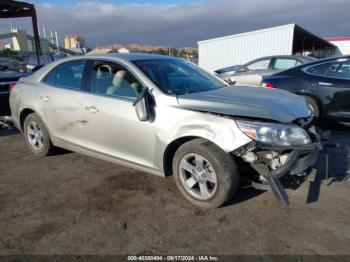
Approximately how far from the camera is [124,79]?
3719 mm

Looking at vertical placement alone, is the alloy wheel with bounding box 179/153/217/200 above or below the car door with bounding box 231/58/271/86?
below

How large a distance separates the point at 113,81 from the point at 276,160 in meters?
2.12

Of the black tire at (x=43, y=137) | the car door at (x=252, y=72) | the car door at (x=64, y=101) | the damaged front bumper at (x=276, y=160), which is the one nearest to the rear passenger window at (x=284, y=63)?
the car door at (x=252, y=72)

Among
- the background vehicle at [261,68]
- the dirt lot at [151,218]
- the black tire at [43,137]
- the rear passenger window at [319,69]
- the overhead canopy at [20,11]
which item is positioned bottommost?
the dirt lot at [151,218]

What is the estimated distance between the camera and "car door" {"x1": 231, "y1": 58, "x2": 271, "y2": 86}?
9.96 meters

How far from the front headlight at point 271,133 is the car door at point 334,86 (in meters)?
3.21

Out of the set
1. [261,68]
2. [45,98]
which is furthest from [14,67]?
[45,98]

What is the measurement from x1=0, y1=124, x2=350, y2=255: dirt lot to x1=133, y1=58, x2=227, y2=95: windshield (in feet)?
3.92

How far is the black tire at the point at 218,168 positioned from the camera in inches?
118

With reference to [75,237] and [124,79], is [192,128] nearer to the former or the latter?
[124,79]

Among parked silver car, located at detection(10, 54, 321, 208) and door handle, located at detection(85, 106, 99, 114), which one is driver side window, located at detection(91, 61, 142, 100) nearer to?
parked silver car, located at detection(10, 54, 321, 208)

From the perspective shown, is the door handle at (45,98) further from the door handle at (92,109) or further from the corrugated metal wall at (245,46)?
the corrugated metal wall at (245,46)

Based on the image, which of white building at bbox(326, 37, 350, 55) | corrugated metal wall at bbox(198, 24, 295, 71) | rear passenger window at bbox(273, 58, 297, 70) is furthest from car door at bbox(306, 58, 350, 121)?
white building at bbox(326, 37, 350, 55)

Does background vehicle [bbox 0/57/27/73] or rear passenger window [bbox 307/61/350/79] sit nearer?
rear passenger window [bbox 307/61/350/79]
